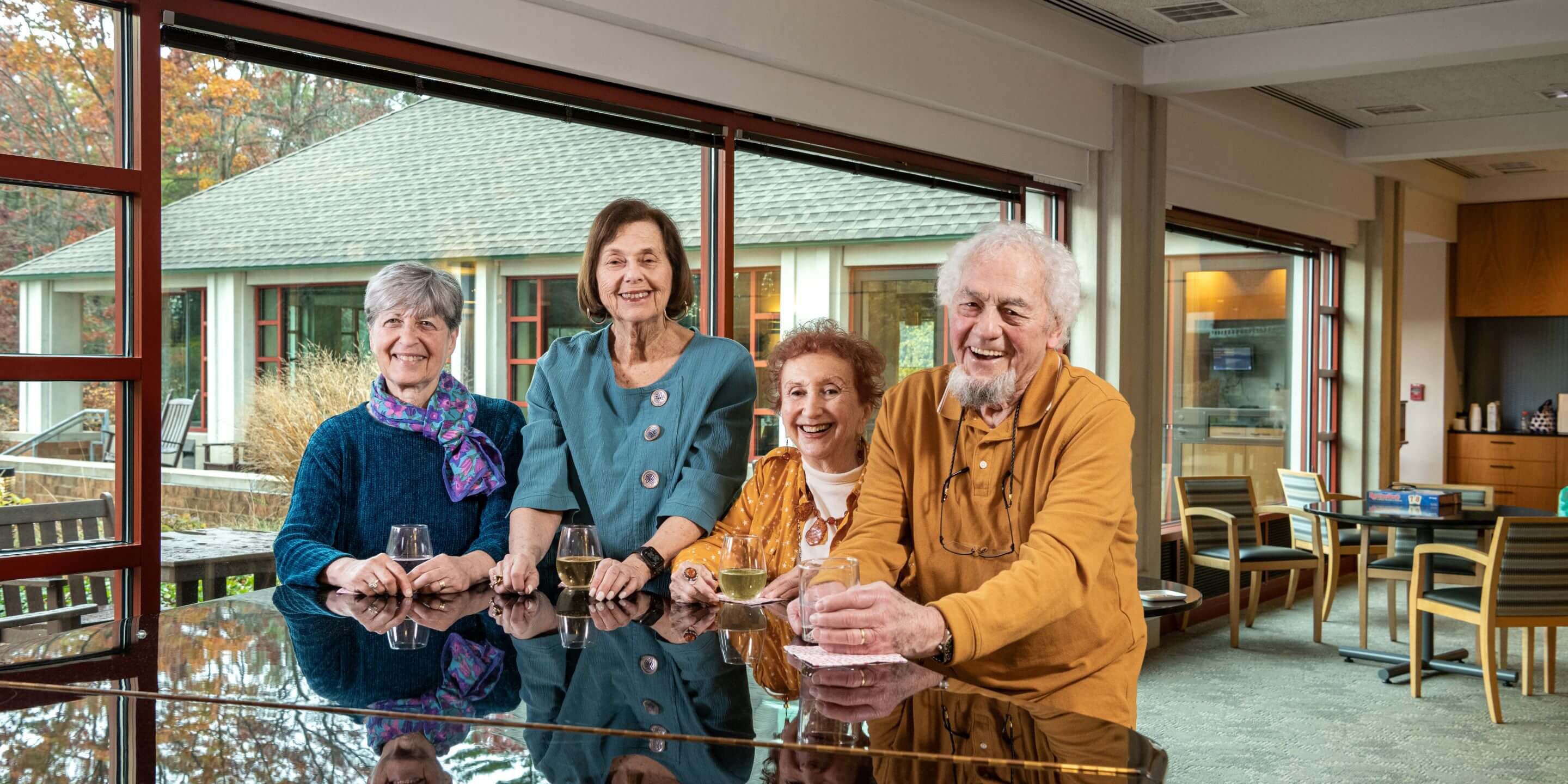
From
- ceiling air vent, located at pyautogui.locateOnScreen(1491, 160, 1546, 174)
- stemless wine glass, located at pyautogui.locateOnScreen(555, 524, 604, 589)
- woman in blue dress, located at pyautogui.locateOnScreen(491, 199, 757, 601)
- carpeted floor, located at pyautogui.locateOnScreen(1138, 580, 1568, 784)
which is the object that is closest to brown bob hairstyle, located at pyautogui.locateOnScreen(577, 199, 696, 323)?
woman in blue dress, located at pyautogui.locateOnScreen(491, 199, 757, 601)

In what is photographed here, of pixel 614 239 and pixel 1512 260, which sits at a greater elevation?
pixel 1512 260

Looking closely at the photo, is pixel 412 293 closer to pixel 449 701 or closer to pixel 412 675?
pixel 412 675

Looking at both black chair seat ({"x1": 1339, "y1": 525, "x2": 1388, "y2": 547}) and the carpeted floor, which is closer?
the carpeted floor

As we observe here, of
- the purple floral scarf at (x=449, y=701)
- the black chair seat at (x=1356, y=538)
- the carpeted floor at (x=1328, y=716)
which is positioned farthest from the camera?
the black chair seat at (x=1356, y=538)

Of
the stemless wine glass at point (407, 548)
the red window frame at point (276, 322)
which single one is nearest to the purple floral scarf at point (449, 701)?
the stemless wine glass at point (407, 548)

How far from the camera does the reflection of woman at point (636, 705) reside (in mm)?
1371

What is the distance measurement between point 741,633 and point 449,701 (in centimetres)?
59

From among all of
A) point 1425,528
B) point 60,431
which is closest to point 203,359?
point 60,431

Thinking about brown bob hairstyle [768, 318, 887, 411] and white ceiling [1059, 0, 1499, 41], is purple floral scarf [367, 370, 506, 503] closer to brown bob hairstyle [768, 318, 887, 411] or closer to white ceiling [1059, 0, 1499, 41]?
brown bob hairstyle [768, 318, 887, 411]

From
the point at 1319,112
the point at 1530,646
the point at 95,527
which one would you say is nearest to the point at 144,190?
the point at 95,527

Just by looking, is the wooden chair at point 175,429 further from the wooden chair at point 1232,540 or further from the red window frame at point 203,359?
the wooden chair at point 1232,540

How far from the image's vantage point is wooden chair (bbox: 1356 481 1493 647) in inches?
258

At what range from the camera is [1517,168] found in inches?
402

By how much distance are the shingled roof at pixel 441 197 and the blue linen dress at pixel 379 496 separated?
0.82 metres
